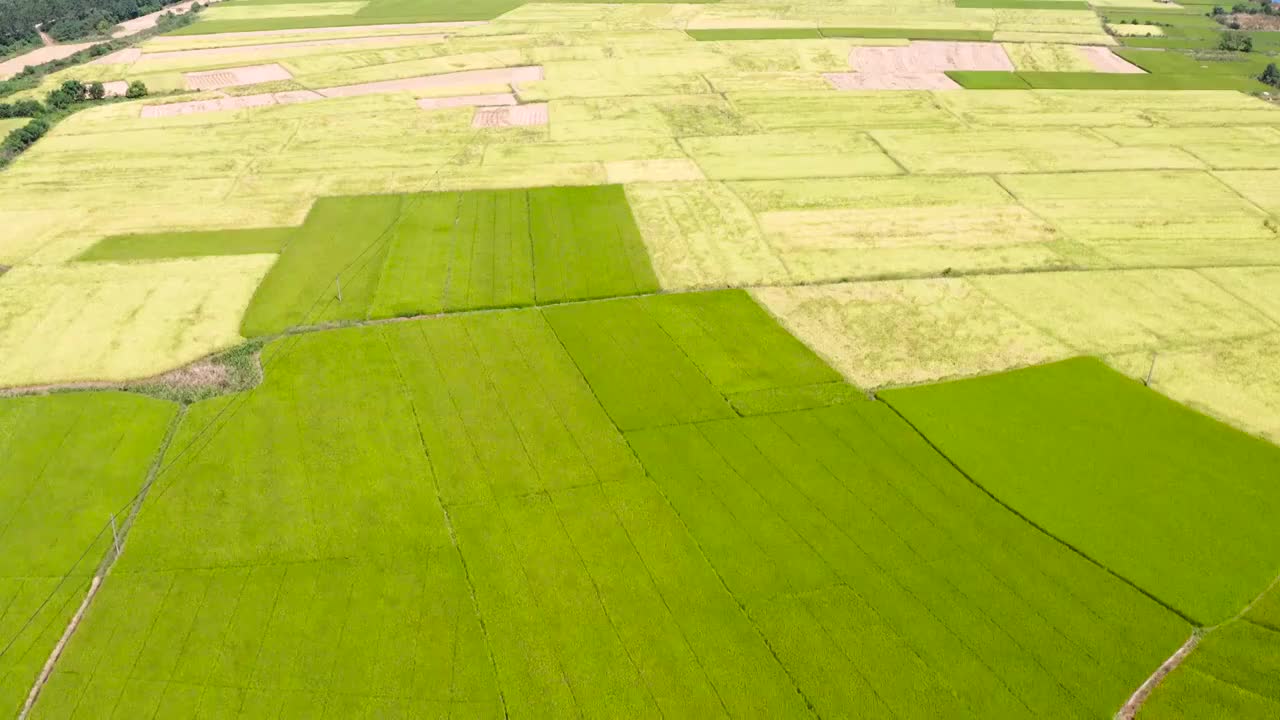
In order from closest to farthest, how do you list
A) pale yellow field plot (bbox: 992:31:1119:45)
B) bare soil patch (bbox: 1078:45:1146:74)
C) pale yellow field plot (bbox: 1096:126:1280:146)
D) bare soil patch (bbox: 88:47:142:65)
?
pale yellow field plot (bbox: 1096:126:1280:146) → bare soil patch (bbox: 1078:45:1146:74) → bare soil patch (bbox: 88:47:142:65) → pale yellow field plot (bbox: 992:31:1119:45)

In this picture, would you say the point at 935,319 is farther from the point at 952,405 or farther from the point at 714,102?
the point at 714,102

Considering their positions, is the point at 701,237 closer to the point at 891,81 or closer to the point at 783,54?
the point at 891,81

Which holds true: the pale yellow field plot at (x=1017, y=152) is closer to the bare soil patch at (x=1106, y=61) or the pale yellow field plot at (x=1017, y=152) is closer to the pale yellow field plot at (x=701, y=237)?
the pale yellow field plot at (x=701, y=237)

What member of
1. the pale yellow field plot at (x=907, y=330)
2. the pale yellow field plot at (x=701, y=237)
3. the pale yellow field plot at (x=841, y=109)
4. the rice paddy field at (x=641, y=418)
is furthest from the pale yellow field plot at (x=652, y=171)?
the pale yellow field plot at (x=907, y=330)

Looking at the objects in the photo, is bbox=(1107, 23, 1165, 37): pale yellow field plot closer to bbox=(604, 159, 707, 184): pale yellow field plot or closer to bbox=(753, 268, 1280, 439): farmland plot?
bbox=(753, 268, 1280, 439): farmland plot

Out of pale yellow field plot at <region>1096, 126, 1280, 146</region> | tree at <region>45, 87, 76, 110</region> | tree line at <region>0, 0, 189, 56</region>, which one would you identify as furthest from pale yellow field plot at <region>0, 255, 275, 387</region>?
tree line at <region>0, 0, 189, 56</region>

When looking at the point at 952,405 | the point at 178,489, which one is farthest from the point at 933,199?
the point at 178,489
